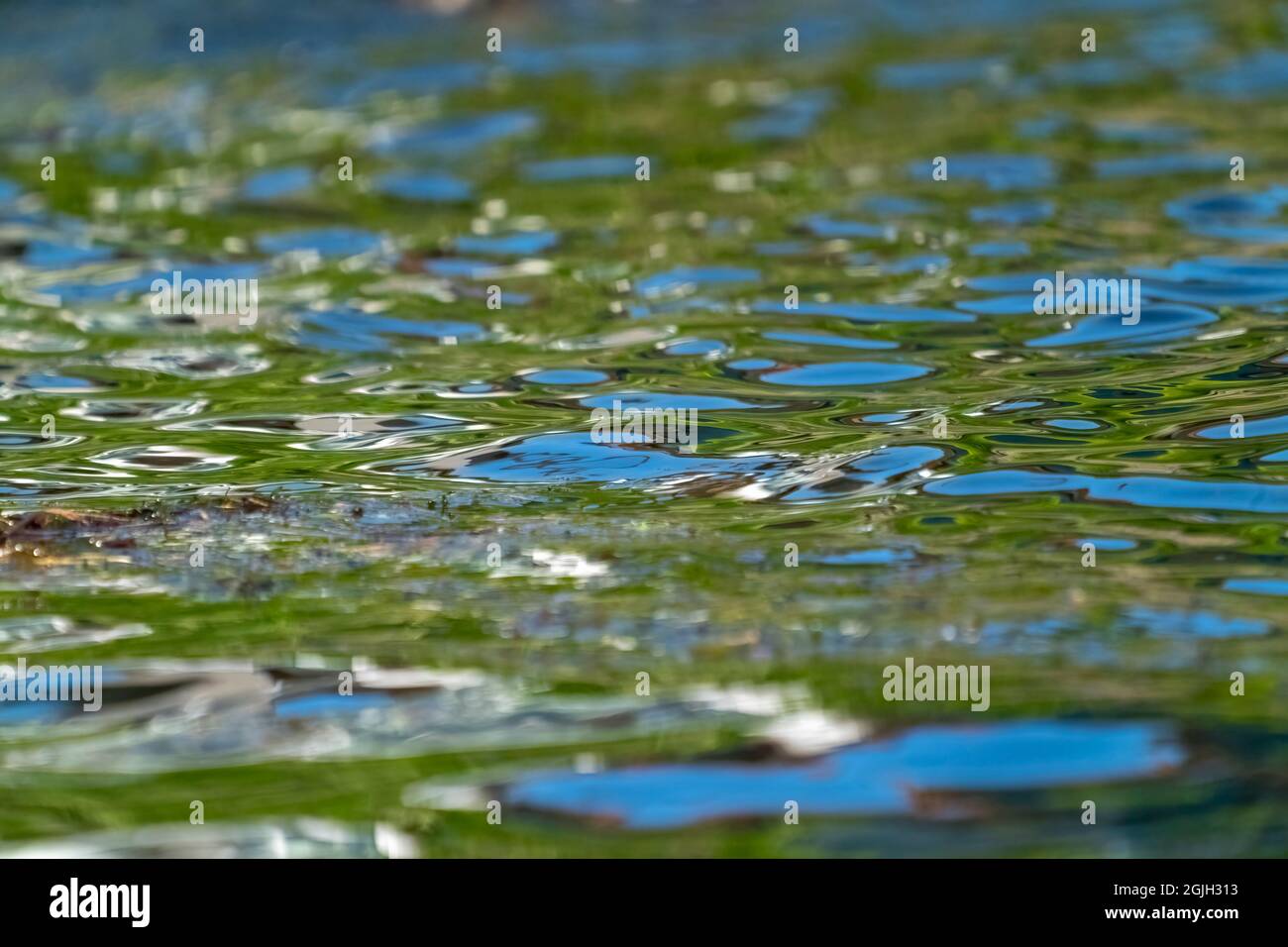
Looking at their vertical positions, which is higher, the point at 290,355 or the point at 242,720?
the point at 290,355

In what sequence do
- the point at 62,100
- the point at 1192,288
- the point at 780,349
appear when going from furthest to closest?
the point at 62,100 < the point at 1192,288 < the point at 780,349

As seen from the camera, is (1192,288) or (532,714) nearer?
(532,714)

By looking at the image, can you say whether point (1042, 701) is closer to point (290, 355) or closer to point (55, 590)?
point (55, 590)

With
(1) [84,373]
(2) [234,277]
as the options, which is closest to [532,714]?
(1) [84,373]

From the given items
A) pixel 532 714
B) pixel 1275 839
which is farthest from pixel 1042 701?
pixel 532 714

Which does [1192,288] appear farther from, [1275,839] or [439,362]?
[1275,839]
